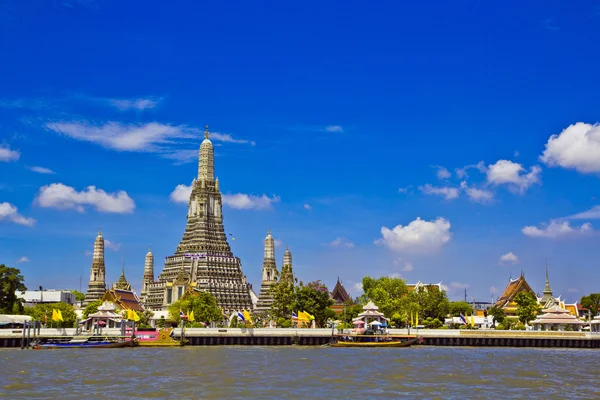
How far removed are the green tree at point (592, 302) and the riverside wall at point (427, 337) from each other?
56.7m

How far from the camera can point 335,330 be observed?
307ft

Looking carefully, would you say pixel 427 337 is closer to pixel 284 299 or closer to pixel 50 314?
pixel 284 299

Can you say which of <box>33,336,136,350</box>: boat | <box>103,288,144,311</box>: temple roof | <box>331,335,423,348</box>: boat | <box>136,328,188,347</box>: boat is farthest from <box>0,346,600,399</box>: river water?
<box>103,288,144,311</box>: temple roof

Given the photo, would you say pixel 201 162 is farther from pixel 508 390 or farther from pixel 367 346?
pixel 508 390

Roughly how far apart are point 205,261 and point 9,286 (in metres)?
44.1

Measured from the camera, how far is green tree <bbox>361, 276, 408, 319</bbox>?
Result: 113750 mm

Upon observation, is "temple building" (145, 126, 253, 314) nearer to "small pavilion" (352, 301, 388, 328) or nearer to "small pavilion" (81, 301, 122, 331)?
"small pavilion" (81, 301, 122, 331)

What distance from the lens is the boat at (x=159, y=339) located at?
84.8m

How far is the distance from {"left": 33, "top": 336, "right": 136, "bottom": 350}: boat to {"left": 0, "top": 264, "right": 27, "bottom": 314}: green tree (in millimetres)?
23039

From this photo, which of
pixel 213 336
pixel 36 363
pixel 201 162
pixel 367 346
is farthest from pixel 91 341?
pixel 201 162

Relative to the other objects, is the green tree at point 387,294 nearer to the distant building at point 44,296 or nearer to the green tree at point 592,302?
the green tree at point 592,302

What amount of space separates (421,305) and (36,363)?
237 ft

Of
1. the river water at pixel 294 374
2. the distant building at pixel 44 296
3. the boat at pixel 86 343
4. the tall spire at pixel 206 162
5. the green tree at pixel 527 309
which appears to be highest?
the tall spire at pixel 206 162

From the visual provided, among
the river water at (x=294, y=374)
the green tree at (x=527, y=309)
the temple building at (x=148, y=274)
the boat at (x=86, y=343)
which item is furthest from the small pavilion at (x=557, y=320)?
the temple building at (x=148, y=274)
